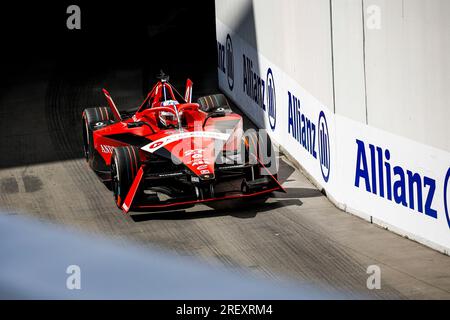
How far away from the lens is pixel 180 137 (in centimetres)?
1346

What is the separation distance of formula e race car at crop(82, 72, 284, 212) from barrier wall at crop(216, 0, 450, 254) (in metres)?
0.99

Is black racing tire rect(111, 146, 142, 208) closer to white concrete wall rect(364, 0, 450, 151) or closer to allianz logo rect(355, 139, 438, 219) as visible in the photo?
allianz logo rect(355, 139, 438, 219)

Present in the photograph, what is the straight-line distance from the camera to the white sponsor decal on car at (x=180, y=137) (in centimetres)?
1334

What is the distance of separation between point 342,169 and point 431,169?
2.34 m

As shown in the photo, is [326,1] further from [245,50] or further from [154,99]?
[245,50]

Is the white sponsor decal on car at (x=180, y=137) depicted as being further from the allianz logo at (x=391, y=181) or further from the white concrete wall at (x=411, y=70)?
the white concrete wall at (x=411, y=70)

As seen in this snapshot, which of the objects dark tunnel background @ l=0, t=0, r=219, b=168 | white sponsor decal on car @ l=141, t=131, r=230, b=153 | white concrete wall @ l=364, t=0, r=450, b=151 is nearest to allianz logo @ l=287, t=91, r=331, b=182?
white sponsor decal on car @ l=141, t=131, r=230, b=153

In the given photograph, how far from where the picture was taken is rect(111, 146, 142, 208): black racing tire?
1281 centimetres

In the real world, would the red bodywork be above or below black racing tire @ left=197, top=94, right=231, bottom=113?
below

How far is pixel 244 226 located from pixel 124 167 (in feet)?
6.15

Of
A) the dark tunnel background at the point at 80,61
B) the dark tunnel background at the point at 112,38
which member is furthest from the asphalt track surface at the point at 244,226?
the dark tunnel background at the point at 112,38
